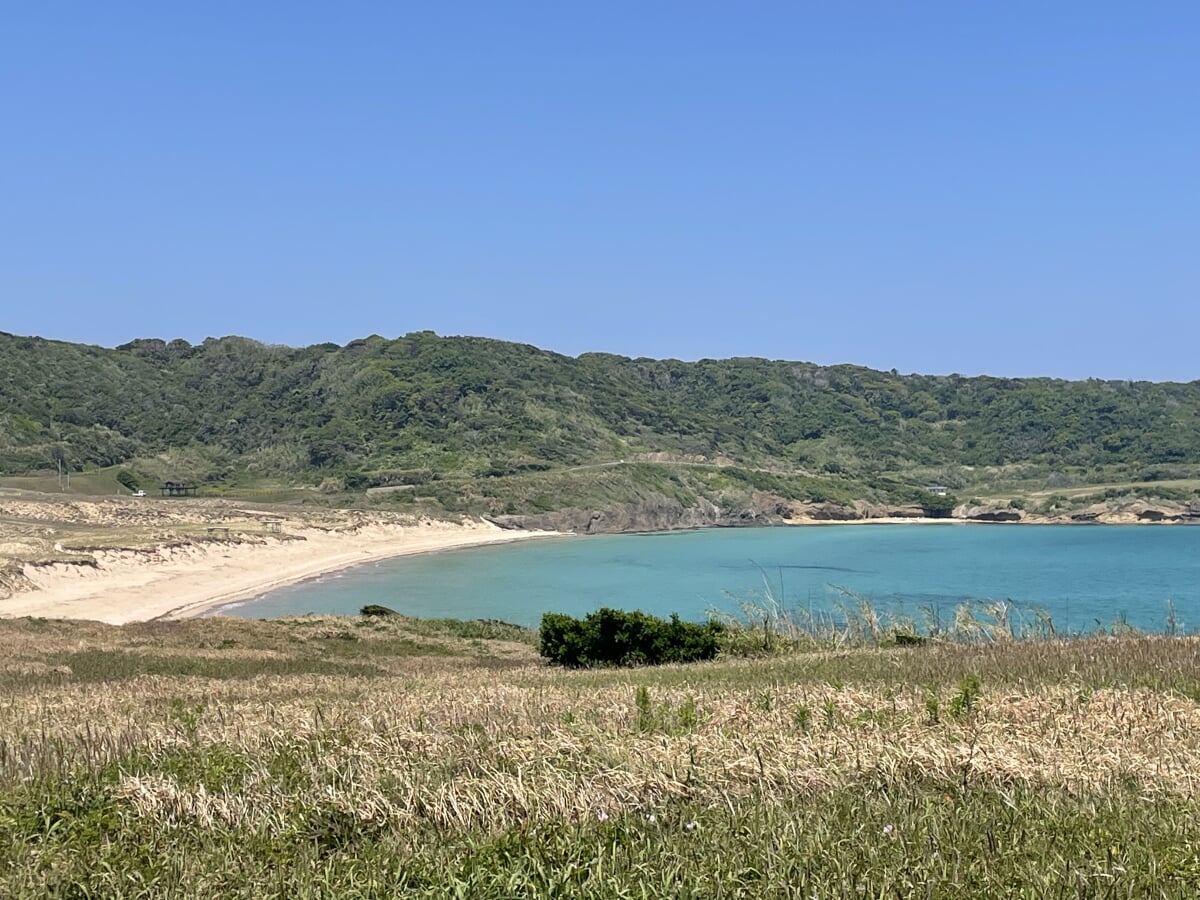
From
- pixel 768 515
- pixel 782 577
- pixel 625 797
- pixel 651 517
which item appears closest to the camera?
pixel 625 797

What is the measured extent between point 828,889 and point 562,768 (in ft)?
7.40

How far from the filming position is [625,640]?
2684 centimetres

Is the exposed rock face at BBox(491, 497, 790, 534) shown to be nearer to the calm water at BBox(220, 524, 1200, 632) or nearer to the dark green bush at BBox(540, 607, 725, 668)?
the calm water at BBox(220, 524, 1200, 632)

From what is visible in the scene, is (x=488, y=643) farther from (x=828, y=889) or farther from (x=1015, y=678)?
(x=828, y=889)

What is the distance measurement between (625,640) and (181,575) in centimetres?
4628

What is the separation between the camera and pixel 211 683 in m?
16.9

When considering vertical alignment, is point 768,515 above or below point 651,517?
above

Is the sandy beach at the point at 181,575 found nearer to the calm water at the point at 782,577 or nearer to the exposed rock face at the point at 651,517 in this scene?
the calm water at the point at 782,577

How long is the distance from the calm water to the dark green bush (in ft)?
40.6

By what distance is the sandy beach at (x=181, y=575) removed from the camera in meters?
49.8

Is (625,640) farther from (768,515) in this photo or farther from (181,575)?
(768,515)

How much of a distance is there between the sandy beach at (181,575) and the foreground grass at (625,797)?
4244 centimetres

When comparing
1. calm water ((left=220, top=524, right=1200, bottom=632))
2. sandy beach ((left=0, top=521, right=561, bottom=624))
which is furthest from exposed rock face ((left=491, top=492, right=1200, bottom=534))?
sandy beach ((left=0, top=521, right=561, bottom=624))

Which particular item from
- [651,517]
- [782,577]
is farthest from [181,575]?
[651,517]
